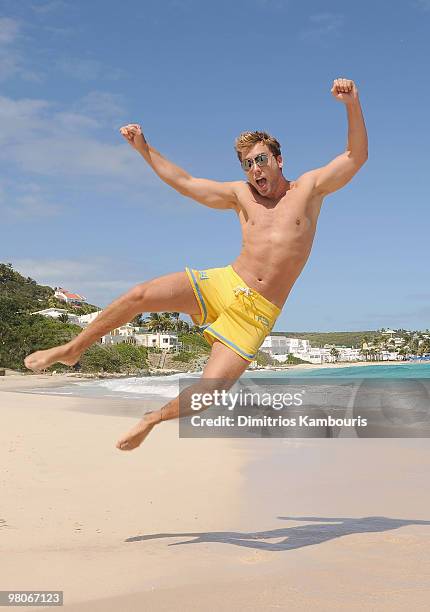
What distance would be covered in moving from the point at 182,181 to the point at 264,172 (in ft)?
1.72

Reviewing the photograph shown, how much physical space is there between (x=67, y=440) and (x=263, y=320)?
6701 mm

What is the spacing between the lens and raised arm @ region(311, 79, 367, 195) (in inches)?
168

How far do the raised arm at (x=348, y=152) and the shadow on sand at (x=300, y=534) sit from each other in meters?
2.39

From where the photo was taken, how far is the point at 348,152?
14.8ft

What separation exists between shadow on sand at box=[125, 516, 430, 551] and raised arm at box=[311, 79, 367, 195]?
7.84 ft

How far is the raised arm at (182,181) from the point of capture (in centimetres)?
471

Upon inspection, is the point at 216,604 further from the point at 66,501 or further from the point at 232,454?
the point at 232,454

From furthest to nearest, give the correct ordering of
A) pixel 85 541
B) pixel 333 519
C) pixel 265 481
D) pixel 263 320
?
pixel 265 481, pixel 333 519, pixel 85 541, pixel 263 320

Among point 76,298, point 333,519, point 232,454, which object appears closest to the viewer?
point 333,519

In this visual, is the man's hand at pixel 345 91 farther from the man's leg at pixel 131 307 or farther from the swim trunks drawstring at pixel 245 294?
the man's leg at pixel 131 307

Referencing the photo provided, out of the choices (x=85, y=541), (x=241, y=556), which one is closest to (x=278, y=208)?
(x=241, y=556)

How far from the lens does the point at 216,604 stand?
12.1 ft

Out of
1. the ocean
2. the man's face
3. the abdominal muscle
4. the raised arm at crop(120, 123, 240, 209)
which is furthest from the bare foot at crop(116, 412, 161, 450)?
the ocean

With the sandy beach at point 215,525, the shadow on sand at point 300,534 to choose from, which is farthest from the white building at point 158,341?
the shadow on sand at point 300,534
